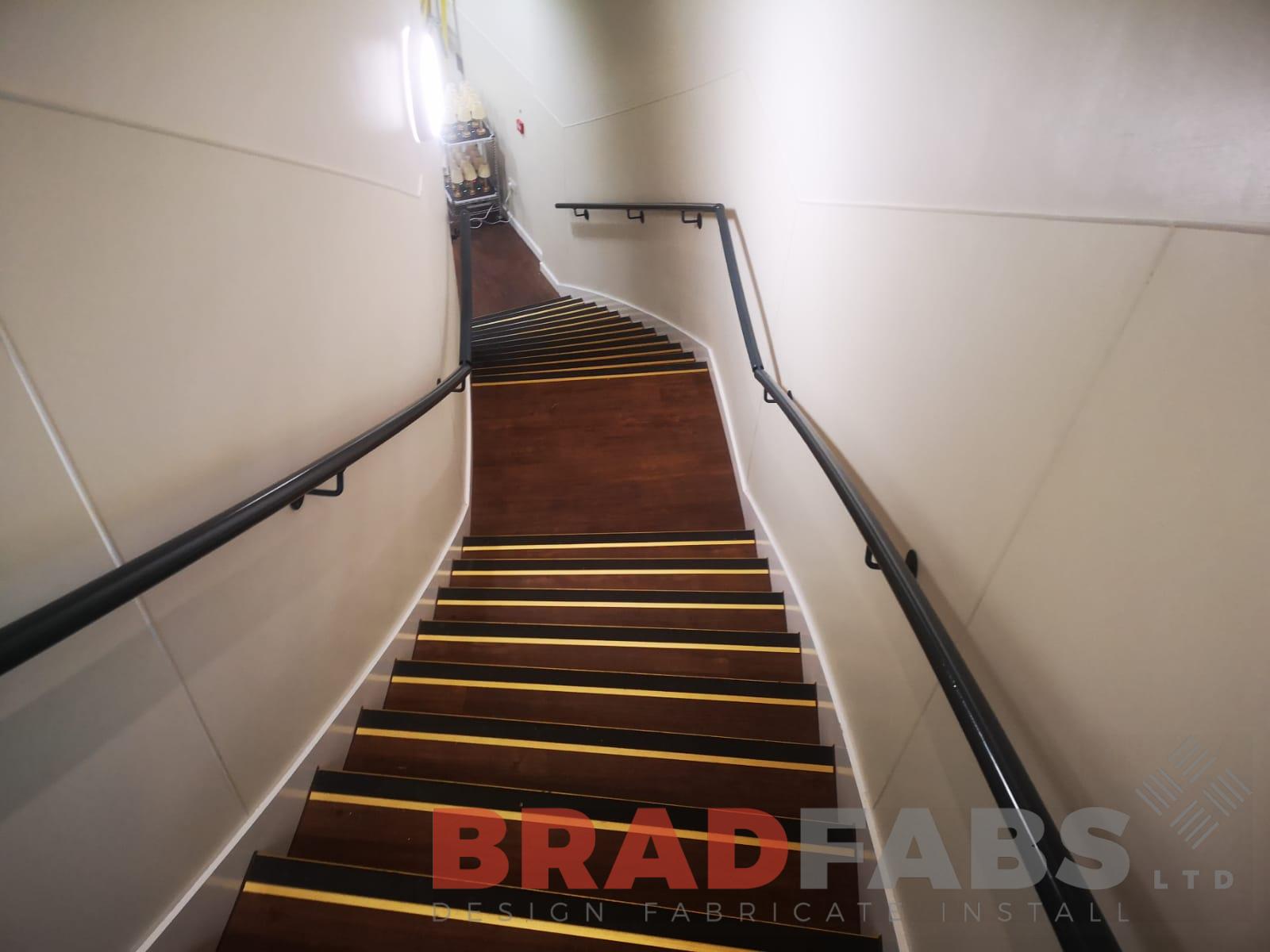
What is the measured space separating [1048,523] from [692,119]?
12.1 ft

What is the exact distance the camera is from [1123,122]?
840 mm

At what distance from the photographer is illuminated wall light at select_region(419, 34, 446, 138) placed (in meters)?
3.05

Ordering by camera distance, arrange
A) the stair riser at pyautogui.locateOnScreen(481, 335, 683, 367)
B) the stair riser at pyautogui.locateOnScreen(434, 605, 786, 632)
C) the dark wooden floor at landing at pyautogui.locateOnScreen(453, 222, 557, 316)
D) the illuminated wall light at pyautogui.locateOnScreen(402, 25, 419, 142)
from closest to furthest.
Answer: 1. the stair riser at pyautogui.locateOnScreen(434, 605, 786, 632)
2. the illuminated wall light at pyautogui.locateOnScreen(402, 25, 419, 142)
3. the stair riser at pyautogui.locateOnScreen(481, 335, 683, 367)
4. the dark wooden floor at landing at pyautogui.locateOnScreen(453, 222, 557, 316)

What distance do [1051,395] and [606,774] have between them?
1.58 metres

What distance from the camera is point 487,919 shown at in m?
1.46

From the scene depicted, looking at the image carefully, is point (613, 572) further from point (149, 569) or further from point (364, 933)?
point (149, 569)

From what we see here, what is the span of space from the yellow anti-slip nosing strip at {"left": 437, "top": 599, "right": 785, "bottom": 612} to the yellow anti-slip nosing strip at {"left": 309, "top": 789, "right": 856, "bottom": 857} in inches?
39.7

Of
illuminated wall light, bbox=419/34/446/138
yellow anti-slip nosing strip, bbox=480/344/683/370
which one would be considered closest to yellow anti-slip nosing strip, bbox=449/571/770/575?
yellow anti-slip nosing strip, bbox=480/344/683/370

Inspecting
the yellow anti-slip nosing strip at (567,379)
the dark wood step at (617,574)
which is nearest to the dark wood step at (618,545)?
the dark wood step at (617,574)

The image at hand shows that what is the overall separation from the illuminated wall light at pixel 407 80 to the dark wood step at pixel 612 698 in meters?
2.43

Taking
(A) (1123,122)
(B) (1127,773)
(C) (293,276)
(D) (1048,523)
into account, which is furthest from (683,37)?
(B) (1127,773)

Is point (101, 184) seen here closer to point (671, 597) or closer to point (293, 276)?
point (293, 276)

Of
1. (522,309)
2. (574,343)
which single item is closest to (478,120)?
(522,309)

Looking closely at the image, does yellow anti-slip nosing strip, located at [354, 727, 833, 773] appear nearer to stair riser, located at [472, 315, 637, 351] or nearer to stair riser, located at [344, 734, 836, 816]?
stair riser, located at [344, 734, 836, 816]
